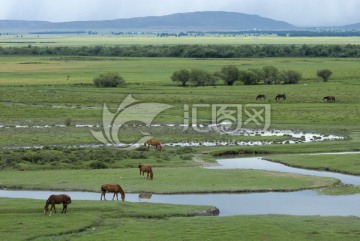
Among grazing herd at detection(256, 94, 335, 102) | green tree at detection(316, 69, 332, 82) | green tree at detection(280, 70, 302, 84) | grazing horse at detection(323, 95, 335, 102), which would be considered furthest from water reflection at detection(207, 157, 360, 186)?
green tree at detection(316, 69, 332, 82)

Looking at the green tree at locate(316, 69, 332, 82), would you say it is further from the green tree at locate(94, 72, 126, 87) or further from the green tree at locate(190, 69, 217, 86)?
the green tree at locate(94, 72, 126, 87)

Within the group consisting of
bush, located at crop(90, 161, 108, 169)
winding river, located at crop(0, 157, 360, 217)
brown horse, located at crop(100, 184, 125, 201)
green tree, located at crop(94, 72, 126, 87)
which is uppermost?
green tree, located at crop(94, 72, 126, 87)

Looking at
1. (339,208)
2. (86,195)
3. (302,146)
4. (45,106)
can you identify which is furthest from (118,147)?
(45,106)

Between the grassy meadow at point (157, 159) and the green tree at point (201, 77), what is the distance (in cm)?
311

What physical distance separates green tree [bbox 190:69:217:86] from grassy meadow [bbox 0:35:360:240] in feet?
10.2

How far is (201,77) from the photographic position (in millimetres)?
94625

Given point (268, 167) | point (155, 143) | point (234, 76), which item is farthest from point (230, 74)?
point (268, 167)

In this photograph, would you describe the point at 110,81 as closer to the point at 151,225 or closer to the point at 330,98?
the point at 330,98

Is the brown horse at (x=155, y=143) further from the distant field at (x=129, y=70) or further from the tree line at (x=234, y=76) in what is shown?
the tree line at (x=234, y=76)

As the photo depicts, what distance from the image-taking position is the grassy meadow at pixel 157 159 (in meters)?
25.2

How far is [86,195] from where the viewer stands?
3300cm

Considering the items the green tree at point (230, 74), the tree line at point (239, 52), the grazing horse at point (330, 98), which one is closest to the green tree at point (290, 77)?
the green tree at point (230, 74)

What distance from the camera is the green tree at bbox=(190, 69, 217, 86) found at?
310 feet

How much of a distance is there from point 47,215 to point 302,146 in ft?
78.7
